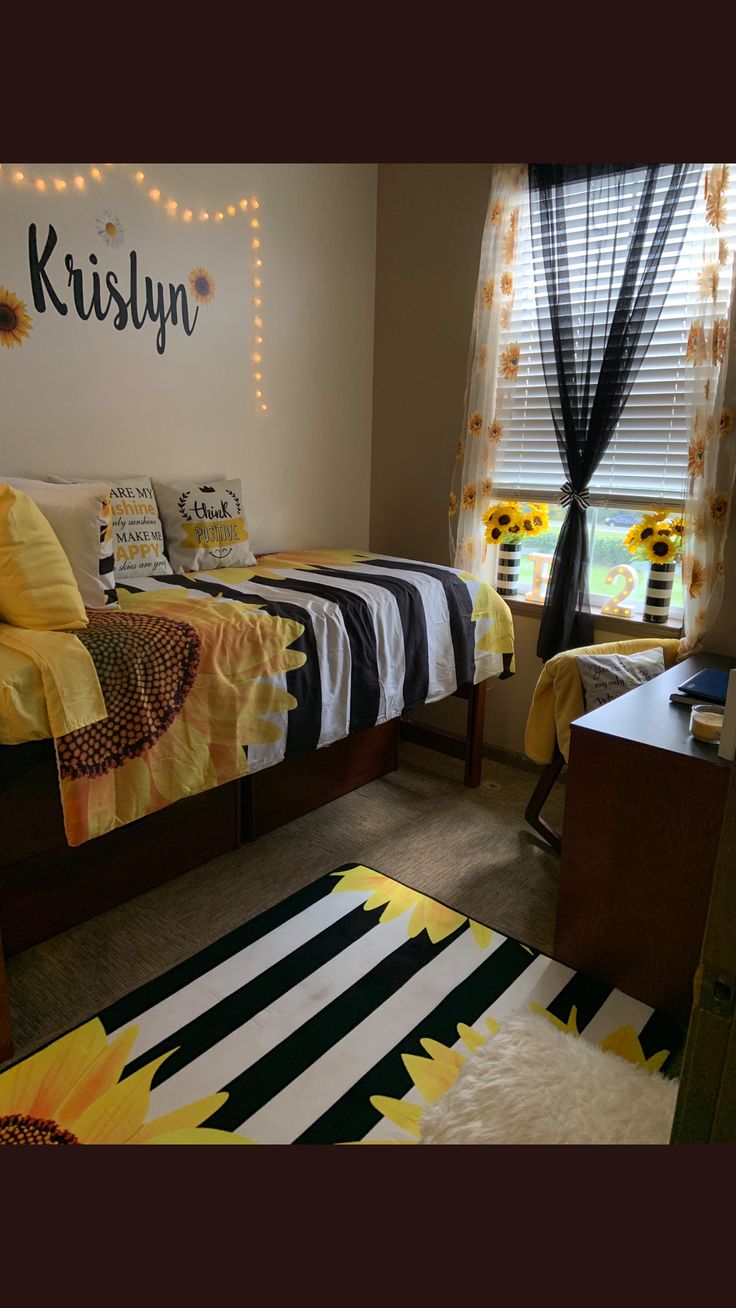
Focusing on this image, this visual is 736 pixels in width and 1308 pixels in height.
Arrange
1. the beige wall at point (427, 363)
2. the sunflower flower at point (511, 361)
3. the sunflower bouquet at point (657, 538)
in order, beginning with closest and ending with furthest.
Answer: the sunflower bouquet at point (657, 538), the sunflower flower at point (511, 361), the beige wall at point (427, 363)

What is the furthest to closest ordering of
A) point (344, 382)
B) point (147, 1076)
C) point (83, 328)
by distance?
point (344, 382) → point (83, 328) → point (147, 1076)

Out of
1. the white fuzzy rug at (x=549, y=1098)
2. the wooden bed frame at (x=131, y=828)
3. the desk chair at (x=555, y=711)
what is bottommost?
the white fuzzy rug at (x=549, y=1098)

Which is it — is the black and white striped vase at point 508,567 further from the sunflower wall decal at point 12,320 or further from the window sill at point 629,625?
the sunflower wall decal at point 12,320

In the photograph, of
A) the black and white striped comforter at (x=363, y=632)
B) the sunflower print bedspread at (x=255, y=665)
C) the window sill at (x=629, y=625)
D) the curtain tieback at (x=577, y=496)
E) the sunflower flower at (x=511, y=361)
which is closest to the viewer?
the sunflower print bedspread at (x=255, y=665)

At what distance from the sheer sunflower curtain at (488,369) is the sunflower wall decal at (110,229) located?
1335 mm

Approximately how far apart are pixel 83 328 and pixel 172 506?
624 mm

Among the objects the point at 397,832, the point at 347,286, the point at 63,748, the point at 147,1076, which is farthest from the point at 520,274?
the point at 147,1076

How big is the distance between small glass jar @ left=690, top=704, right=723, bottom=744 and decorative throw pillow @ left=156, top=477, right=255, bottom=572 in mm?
1714

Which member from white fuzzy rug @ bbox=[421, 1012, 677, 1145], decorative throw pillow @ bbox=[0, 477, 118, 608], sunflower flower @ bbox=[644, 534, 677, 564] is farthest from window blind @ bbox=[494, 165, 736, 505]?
white fuzzy rug @ bbox=[421, 1012, 677, 1145]

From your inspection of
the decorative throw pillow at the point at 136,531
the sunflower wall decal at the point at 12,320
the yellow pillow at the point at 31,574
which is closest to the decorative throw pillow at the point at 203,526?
the decorative throw pillow at the point at 136,531

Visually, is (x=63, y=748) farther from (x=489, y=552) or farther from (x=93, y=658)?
(x=489, y=552)

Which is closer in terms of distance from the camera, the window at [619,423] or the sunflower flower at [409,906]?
the sunflower flower at [409,906]

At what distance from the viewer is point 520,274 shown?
2.91 m

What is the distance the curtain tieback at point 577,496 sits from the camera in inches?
111
